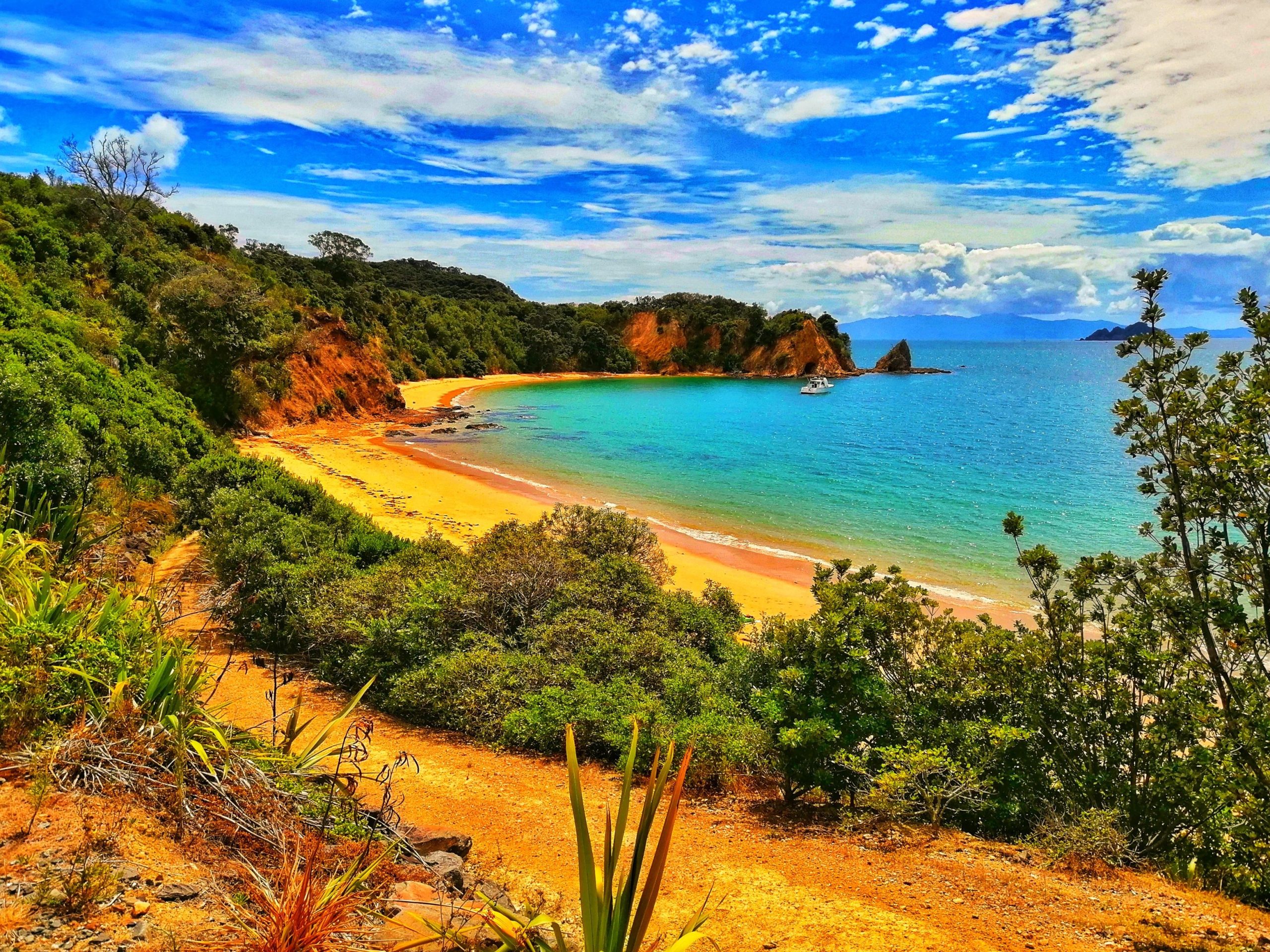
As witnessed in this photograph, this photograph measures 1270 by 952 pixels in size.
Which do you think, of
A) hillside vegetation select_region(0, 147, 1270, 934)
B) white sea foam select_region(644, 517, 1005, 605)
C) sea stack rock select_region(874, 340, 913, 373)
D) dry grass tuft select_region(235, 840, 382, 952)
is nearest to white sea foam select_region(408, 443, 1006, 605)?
white sea foam select_region(644, 517, 1005, 605)

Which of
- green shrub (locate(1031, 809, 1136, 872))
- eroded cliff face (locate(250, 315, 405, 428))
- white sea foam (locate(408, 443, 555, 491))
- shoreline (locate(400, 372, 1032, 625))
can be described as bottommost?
shoreline (locate(400, 372, 1032, 625))

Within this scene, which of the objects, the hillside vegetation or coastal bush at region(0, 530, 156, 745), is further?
the hillside vegetation

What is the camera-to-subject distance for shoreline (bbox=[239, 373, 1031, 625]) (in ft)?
49.1

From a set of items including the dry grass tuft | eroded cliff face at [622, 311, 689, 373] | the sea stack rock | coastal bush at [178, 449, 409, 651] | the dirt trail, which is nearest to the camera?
the dry grass tuft

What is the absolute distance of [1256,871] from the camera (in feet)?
13.5

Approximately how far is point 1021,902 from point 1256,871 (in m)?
1.50

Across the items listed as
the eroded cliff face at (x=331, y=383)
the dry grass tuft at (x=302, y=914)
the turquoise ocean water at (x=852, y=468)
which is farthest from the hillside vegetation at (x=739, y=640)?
the eroded cliff face at (x=331, y=383)

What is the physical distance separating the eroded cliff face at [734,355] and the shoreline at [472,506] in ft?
213

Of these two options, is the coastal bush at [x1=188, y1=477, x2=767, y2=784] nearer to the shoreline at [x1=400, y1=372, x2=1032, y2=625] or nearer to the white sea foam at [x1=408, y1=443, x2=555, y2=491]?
the shoreline at [x1=400, y1=372, x2=1032, y2=625]

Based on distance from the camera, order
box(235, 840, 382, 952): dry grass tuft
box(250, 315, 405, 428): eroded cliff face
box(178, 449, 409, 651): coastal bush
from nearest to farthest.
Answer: box(235, 840, 382, 952): dry grass tuft < box(178, 449, 409, 651): coastal bush < box(250, 315, 405, 428): eroded cliff face

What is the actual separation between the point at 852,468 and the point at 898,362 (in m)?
86.4

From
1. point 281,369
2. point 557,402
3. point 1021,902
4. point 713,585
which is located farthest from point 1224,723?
point 557,402

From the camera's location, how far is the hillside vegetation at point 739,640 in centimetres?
439

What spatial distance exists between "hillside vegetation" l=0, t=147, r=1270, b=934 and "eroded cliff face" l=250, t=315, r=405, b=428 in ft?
70.0
